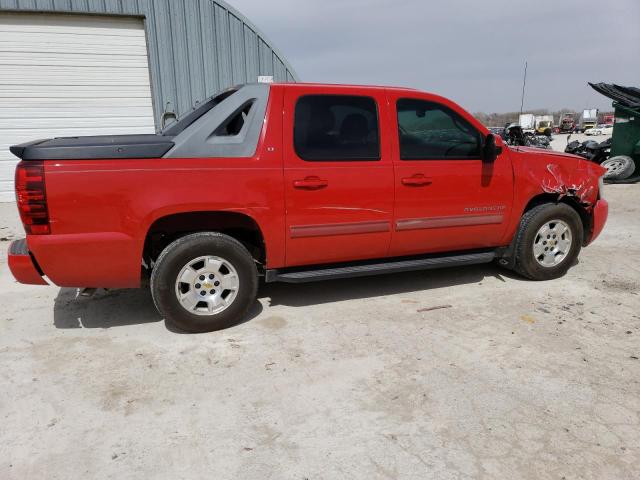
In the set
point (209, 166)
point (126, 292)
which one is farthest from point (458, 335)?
point (126, 292)

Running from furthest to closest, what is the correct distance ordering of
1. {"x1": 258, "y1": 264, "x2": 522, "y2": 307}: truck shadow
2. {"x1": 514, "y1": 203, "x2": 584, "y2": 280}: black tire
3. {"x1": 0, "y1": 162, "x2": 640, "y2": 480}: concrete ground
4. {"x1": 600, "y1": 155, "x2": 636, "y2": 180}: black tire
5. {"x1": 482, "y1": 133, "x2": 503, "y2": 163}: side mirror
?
1. {"x1": 600, "y1": 155, "x2": 636, "y2": 180}: black tire
2. {"x1": 514, "y1": 203, "x2": 584, "y2": 280}: black tire
3. {"x1": 258, "y1": 264, "x2": 522, "y2": 307}: truck shadow
4. {"x1": 482, "y1": 133, "x2": 503, "y2": 163}: side mirror
5. {"x1": 0, "y1": 162, "x2": 640, "y2": 480}: concrete ground

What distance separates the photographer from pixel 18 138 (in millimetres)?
9828

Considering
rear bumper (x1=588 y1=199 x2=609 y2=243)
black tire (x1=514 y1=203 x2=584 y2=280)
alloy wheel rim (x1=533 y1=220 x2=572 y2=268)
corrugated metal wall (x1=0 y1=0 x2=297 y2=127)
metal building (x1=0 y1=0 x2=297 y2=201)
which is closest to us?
black tire (x1=514 y1=203 x2=584 y2=280)

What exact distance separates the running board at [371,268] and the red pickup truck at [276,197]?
17 millimetres

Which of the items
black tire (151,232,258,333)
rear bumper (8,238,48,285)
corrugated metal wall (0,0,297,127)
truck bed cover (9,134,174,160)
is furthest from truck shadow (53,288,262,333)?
corrugated metal wall (0,0,297,127)

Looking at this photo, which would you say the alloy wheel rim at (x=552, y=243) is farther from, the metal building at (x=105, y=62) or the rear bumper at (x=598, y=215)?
the metal building at (x=105, y=62)

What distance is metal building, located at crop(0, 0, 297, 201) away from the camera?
9.42 meters

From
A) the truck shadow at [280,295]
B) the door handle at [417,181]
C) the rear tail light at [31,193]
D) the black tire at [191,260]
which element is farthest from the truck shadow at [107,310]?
the door handle at [417,181]

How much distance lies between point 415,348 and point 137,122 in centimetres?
888

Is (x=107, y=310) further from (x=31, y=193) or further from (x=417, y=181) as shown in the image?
(x=417, y=181)

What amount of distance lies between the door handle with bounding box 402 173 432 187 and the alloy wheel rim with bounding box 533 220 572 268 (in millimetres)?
1426

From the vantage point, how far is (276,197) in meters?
3.72

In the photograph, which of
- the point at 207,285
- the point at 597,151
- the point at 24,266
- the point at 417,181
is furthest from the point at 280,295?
the point at 597,151

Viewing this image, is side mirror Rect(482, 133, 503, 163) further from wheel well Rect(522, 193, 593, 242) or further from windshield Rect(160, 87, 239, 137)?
windshield Rect(160, 87, 239, 137)
